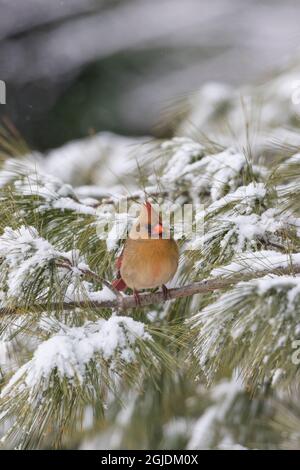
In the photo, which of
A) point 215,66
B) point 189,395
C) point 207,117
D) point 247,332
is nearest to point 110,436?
point 189,395

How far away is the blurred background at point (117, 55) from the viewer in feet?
21.7

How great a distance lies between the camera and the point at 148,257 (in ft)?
6.44

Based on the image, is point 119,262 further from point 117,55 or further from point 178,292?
point 117,55

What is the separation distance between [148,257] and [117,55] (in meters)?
5.36

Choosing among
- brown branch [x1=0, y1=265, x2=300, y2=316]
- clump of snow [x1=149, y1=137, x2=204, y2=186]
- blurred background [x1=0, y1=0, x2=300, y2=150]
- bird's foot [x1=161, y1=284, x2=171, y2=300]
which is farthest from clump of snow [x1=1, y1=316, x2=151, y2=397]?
blurred background [x1=0, y1=0, x2=300, y2=150]

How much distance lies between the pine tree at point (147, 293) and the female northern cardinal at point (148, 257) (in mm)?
38

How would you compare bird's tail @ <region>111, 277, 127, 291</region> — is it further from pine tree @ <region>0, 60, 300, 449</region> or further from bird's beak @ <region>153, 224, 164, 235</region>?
bird's beak @ <region>153, 224, 164, 235</region>

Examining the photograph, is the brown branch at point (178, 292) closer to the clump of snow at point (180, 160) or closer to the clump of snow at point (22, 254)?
the clump of snow at point (22, 254)

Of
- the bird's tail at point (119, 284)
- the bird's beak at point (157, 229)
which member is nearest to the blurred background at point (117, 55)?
the bird's tail at point (119, 284)

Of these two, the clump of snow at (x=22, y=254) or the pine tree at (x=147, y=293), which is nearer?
the pine tree at (x=147, y=293)

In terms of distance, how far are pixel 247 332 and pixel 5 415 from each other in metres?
0.51

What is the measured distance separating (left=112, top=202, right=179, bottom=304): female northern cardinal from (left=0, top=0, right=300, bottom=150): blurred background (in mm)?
4545
